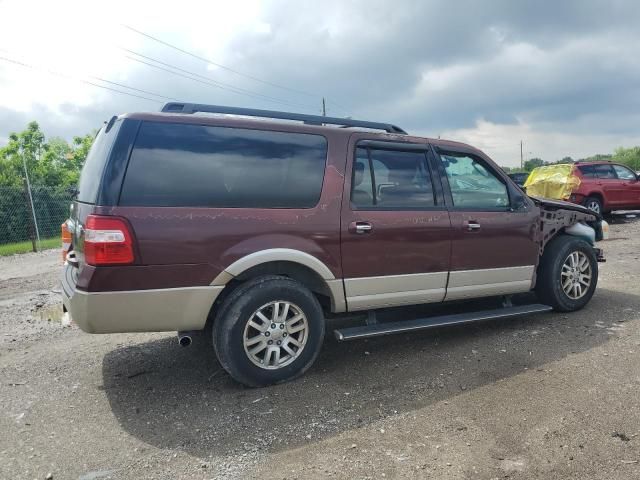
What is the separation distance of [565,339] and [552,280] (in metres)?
0.77

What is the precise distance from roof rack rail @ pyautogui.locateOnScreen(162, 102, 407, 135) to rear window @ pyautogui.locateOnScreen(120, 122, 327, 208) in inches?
11.3

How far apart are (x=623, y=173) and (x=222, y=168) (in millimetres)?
14029

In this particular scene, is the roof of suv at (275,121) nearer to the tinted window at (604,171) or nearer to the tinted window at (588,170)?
the tinted window at (588,170)

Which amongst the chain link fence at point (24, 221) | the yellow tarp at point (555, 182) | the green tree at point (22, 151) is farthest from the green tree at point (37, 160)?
the yellow tarp at point (555, 182)

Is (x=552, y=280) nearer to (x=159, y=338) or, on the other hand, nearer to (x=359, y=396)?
(x=359, y=396)

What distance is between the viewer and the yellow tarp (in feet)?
42.3

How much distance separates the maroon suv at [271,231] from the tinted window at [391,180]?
0.5 inches

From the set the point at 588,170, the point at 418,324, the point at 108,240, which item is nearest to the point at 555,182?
the point at 588,170

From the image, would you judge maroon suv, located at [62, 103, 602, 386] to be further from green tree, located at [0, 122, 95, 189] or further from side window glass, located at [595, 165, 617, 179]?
green tree, located at [0, 122, 95, 189]

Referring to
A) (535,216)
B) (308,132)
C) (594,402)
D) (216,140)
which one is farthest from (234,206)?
(535,216)

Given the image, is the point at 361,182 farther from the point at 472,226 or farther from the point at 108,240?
the point at 108,240

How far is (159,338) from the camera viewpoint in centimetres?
457

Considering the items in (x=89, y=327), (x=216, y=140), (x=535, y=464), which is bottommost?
(x=535, y=464)

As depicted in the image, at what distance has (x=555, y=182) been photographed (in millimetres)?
13234
